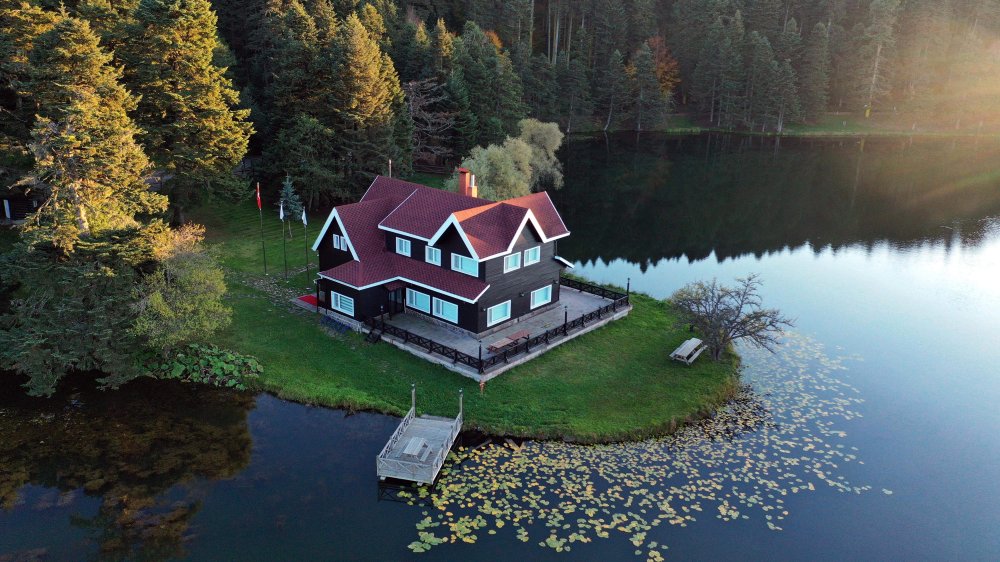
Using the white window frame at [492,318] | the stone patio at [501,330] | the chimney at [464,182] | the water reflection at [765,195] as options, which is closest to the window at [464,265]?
the white window frame at [492,318]

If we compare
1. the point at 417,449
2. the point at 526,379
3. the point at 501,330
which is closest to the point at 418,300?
the point at 501,330

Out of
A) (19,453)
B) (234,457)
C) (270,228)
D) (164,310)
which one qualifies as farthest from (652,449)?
(270,228)

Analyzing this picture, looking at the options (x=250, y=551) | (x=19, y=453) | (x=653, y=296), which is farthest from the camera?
(x=653, y=296)

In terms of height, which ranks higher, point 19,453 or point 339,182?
point 339,182

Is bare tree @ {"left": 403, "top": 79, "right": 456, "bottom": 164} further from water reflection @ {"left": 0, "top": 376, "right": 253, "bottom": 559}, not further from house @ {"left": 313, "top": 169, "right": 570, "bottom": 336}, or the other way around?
water reflection @ {"left": 0, "top": 376, "right": 253, "bottom": 559}

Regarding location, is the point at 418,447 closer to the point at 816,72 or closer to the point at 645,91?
the point at 645,91

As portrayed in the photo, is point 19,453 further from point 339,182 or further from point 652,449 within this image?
point 339,182
